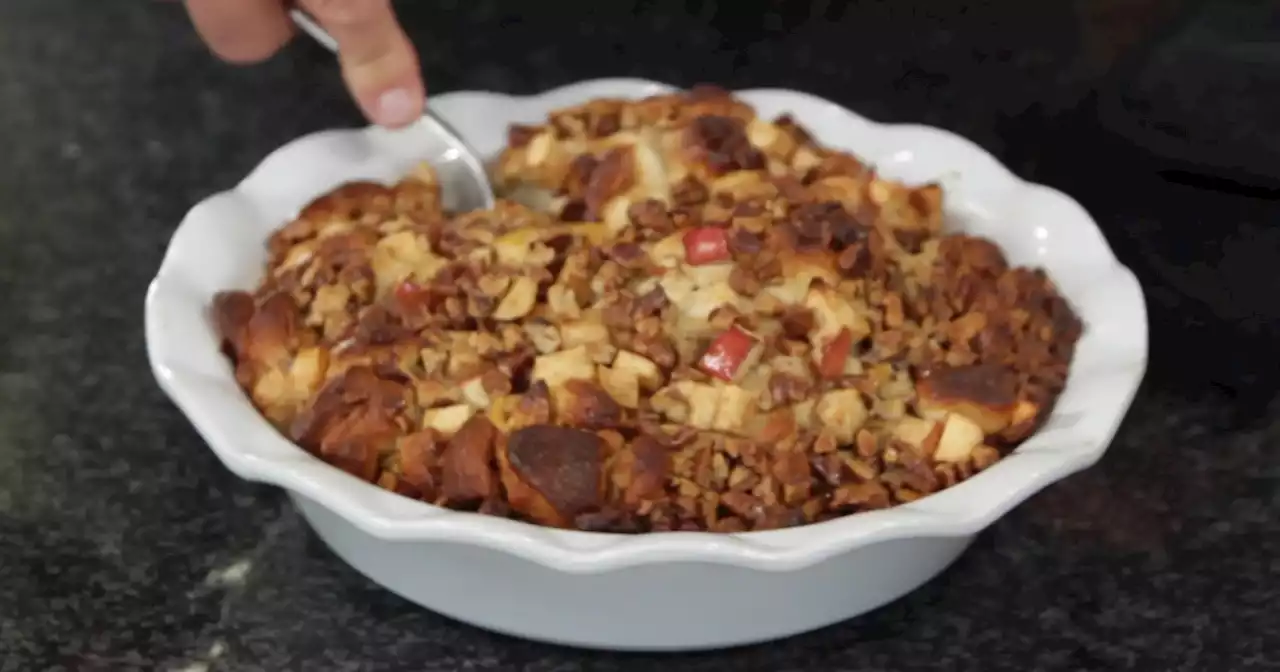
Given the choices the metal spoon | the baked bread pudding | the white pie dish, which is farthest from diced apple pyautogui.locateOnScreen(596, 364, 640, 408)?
the metal spoon

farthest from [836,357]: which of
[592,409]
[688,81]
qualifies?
[688,81]

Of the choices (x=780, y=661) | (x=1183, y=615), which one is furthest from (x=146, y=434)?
(x=1183, y=615)

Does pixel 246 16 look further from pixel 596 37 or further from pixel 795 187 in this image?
pixel 596 37

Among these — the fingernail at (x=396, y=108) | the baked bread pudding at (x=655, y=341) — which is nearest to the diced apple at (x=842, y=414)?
the baked bread pudding at (x=655, y=341)

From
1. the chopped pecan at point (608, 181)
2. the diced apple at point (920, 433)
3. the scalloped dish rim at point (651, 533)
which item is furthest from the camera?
the chopped pecan at point (608, 181)

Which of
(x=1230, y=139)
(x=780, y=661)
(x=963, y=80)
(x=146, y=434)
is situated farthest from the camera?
(x=963, y=80)

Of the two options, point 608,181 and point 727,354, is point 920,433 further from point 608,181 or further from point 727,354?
point 608,181

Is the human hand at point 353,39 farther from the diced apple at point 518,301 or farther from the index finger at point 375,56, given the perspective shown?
the diced apple at point 518,301

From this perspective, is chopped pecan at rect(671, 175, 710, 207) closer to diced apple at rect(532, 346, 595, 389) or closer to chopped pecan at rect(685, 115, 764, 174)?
chopped pecan at rect(685, 115, 764, 174)
